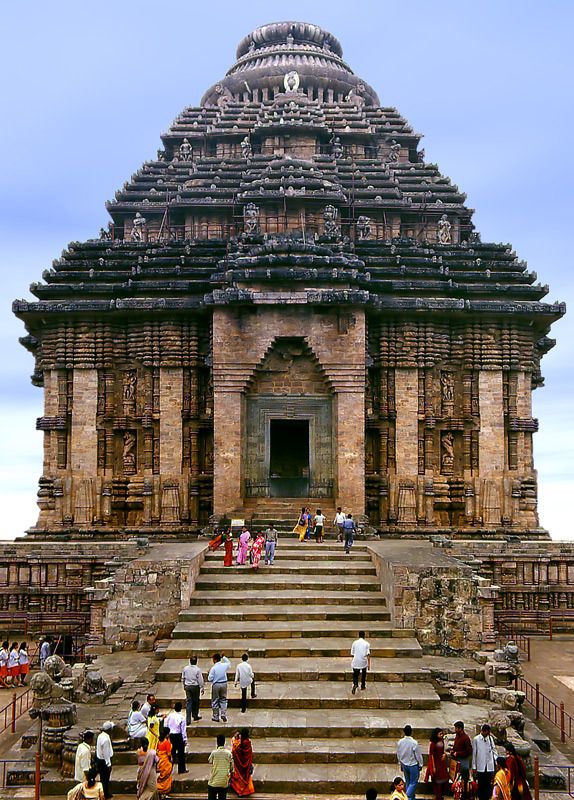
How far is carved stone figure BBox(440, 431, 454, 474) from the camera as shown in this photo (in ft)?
79.2

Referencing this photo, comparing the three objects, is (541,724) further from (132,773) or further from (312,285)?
A: (312,285)

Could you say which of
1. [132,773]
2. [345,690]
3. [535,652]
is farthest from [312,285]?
[132,773]

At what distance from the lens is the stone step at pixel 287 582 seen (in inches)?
648

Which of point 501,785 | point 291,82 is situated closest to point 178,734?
point 501,785

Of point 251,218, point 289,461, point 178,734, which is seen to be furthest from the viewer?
point 289,461

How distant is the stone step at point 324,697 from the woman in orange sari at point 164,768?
6.40 ft

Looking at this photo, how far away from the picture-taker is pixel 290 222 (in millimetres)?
26125

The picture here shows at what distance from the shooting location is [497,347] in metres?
24.3

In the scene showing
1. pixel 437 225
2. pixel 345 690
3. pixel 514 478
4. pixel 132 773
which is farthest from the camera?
pixel 437 225

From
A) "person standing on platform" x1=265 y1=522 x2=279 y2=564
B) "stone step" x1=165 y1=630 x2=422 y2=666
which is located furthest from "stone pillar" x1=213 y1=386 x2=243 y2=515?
"stone step" x1=165 y1=630 x2=422 y2=666

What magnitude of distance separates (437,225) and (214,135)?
8896mm

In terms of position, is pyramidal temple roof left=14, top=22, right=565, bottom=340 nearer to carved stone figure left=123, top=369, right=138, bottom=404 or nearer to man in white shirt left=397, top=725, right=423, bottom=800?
carved stone figure left=123, top=369, right=138, bottom=404

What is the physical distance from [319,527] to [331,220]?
10437 millimetres

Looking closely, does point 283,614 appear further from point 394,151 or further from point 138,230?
point 394,151
